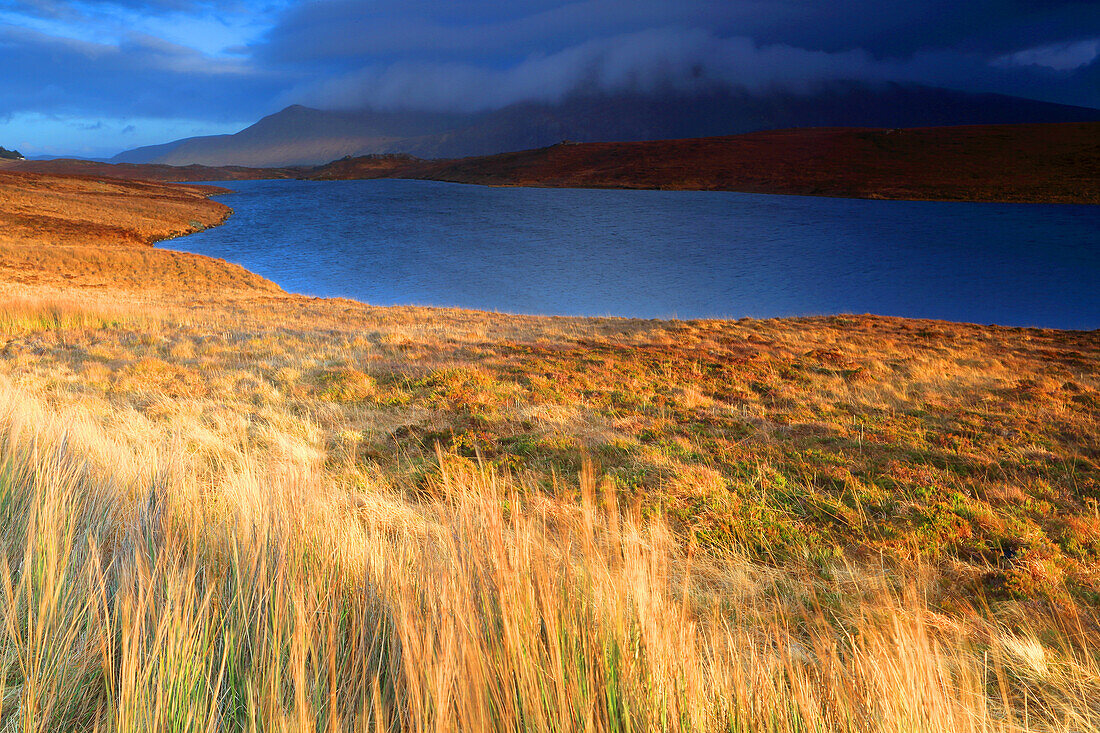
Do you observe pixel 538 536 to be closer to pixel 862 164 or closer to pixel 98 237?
pixel 98 237

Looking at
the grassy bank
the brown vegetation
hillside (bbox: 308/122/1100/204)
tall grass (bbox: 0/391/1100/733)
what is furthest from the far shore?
tall grass (bbox: 0/391/1100/733)

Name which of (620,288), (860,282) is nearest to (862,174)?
(860,282)

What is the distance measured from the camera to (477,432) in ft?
23.3

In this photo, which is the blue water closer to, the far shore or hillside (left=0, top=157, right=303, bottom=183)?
the far shore

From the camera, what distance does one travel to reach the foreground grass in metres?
1.56

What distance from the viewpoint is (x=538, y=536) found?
2.75 meters

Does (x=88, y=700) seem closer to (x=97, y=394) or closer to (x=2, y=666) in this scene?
(x=2, y=666)

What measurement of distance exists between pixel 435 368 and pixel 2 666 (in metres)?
8.74

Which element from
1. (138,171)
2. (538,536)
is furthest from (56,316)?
(138,171)

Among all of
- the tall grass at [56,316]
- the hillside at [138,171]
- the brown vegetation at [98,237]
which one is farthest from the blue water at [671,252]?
the hillside at [138,171]

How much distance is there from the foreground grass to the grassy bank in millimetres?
25

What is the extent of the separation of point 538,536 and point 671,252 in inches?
1417

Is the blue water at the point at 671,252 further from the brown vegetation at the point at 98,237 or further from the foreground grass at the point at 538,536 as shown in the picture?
the foreground grass at the point at 538,536

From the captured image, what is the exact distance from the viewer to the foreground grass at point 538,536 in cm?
156
